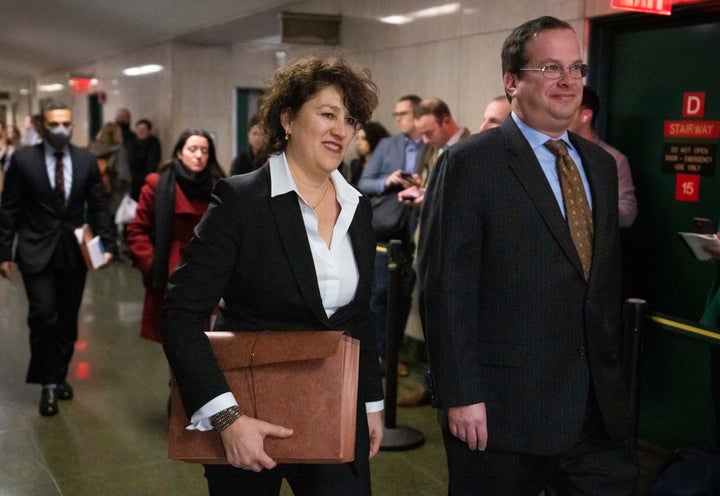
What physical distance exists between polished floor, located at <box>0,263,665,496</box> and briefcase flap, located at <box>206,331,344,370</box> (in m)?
2.25

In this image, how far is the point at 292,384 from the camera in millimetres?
2041

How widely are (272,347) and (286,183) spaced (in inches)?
17.6

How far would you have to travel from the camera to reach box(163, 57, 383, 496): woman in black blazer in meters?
2.03

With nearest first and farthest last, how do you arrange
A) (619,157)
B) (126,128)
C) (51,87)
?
(619,157) → (126,128) → (51,87)

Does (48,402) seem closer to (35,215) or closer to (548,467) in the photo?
(35,215)

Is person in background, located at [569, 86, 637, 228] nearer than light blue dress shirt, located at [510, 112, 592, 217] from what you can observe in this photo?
No

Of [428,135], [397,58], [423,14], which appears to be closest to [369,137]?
[397,58]

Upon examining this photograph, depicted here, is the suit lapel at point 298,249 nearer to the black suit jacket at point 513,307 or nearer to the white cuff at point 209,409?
the white cuff at point 209,409

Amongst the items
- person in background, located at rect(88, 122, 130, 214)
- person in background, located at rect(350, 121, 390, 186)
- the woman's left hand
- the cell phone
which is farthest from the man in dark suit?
person in background, located at rect(88, 122, 130, 214)

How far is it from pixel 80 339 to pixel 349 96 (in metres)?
5.59

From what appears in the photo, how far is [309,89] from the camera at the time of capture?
7.39 ft

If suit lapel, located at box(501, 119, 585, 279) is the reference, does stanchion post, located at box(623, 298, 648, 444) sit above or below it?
below

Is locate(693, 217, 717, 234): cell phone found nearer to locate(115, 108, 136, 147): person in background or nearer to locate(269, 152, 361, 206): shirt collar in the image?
locate(269, 152, 361, 206): shirt collar

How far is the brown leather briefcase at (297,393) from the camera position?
2.03 m
